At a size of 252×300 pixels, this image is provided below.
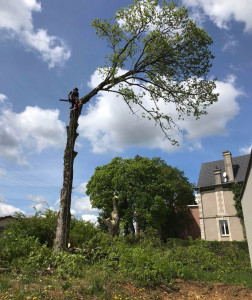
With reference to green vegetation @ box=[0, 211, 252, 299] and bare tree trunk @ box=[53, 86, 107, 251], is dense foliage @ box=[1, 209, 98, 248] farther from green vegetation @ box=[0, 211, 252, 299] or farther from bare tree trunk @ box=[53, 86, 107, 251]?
bare tree trunk @ box=[53, 86, 107, 251]

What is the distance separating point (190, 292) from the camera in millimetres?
6516

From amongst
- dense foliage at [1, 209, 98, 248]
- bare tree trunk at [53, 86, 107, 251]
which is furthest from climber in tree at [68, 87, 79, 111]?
dense foliage at [1, 209, 98, 248]

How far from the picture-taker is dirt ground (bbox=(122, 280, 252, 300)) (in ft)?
19.4

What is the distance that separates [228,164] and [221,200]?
16.4 ft

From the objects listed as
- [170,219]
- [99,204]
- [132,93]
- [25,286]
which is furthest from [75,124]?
[170,219]

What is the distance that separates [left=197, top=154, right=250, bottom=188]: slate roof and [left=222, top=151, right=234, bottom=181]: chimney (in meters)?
0.60

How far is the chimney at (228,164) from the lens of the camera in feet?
107

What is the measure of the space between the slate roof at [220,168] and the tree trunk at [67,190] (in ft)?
86.5

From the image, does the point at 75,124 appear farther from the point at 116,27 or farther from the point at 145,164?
the point at 145,164

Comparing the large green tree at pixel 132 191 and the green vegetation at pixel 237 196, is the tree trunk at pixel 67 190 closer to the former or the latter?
the large green tree at pixel 132 191

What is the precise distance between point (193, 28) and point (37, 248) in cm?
1264

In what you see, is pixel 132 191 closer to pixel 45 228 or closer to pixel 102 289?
pixel 45 228

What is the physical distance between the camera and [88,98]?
39.4 feet

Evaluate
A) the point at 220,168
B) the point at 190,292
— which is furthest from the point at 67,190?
the point at 220,168
